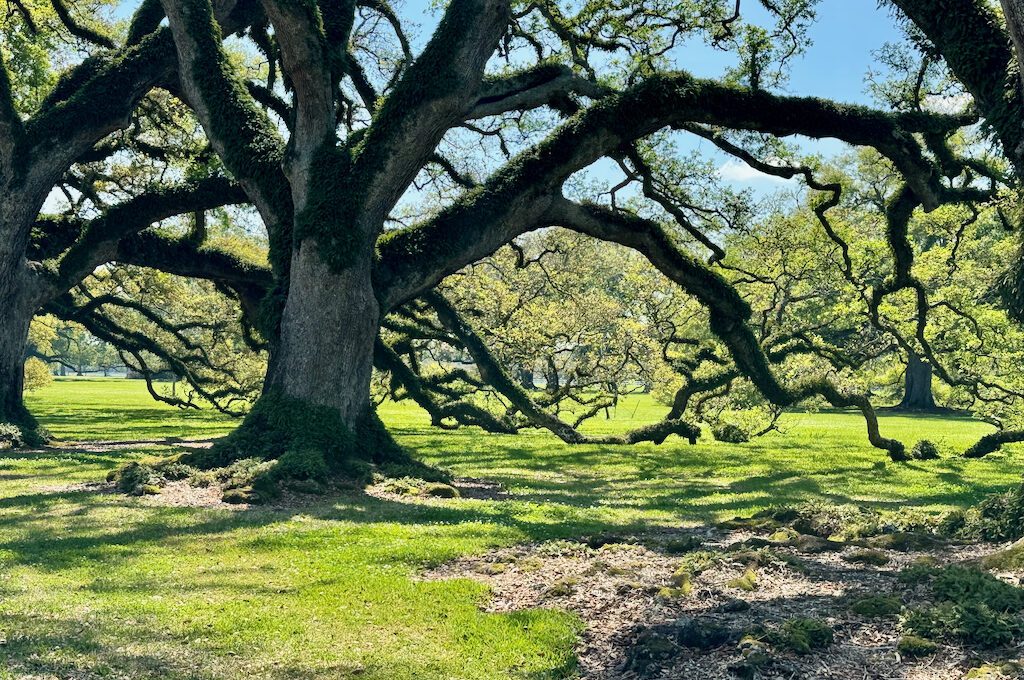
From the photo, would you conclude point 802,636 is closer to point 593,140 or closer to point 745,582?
point 745,582

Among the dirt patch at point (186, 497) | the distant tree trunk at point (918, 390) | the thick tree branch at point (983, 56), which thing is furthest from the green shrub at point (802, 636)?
the distant tree trunk at point (918, 390)

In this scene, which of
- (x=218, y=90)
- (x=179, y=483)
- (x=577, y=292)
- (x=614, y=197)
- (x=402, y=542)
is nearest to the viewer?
(x=402, y=542)

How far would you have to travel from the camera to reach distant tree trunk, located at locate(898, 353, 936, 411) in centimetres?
5112

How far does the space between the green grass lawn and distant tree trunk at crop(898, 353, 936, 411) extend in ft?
128

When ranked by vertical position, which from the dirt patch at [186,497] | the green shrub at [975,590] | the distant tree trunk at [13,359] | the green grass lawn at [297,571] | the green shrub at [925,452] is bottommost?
the green shrub at [925,452]

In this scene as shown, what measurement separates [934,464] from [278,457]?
614 inches

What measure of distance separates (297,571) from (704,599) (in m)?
3.43

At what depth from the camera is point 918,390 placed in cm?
5181

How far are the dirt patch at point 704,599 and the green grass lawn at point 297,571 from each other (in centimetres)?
32

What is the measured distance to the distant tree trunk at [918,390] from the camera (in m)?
51.1

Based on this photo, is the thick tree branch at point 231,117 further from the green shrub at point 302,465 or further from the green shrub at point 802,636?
the green shrub at point 802,636

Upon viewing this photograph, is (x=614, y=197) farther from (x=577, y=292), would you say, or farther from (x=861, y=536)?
(x=577, y=292)

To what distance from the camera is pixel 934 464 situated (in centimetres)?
1922

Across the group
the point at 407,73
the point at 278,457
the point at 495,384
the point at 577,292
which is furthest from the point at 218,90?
the point at 577,292
